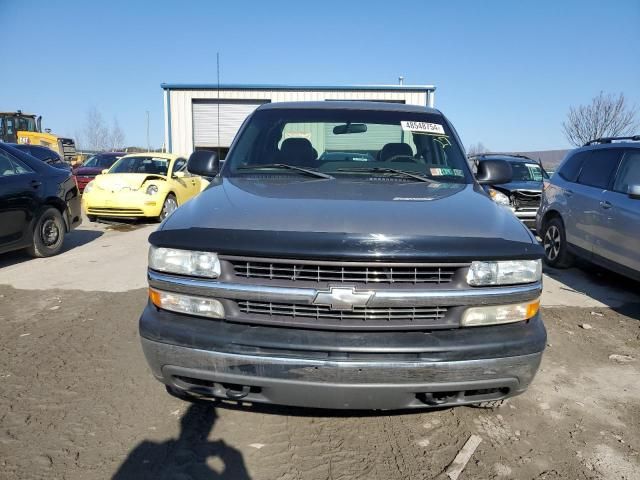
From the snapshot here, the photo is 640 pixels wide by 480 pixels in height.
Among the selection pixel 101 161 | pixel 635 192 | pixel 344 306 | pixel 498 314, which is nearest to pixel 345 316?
pixel 344 306

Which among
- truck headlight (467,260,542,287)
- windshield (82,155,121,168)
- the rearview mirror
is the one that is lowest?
truck headlight (467,260,542,287)

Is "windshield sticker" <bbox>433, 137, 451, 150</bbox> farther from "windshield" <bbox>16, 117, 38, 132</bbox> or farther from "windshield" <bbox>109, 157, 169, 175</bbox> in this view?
"windshield" <bbox>16, 117, 38, 132</bbox>

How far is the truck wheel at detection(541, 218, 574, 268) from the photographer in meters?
6.79

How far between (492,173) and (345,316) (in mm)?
2057

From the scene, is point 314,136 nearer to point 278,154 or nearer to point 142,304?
point 278,154

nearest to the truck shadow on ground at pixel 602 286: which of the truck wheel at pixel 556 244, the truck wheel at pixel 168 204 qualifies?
the truck wheel at pixel 556 244

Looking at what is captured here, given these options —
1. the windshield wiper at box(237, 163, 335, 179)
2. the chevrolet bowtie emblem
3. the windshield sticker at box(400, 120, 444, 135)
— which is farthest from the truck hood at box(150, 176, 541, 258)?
the windshield sticker at box(400, 120, 444, 135)

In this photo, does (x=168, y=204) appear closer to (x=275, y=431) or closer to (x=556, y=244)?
(x=556, y=244)

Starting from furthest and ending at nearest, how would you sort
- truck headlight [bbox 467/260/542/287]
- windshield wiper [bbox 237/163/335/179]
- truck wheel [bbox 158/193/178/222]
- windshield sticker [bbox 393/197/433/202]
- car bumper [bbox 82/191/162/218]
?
truck wheel [bbox 158/193/178/222], car bumper [bbox 82/191/162/218], windshield wiper [bbox 237/163/335/179], windshield sticker [bbox 393/197/433/202], truck headlight [bbox 467/260/542/287]

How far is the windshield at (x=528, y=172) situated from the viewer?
11.6m

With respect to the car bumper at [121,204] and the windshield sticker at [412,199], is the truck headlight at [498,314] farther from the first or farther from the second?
the car bumper at [121,204]

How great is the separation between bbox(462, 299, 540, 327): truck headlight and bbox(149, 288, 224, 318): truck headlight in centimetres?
115

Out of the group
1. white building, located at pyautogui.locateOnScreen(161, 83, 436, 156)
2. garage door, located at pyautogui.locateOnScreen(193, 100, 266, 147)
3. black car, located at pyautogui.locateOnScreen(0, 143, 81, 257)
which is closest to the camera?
black car, located at pyautogui.locateOnScreen(0, 143, 81, 257)

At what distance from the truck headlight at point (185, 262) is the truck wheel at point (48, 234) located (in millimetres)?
5417
